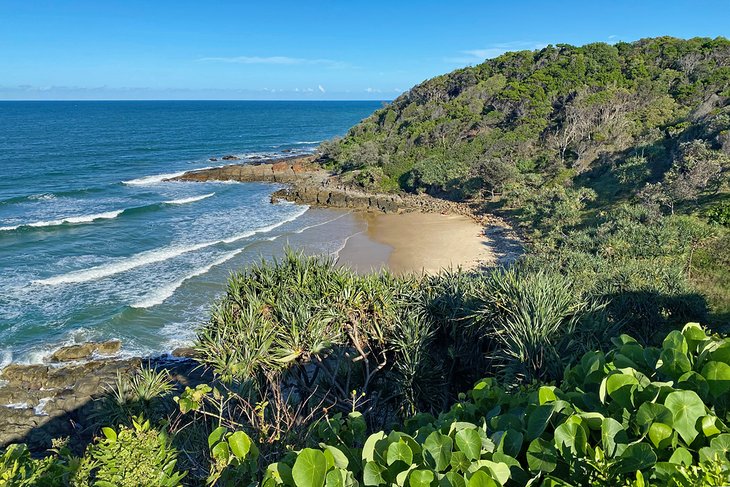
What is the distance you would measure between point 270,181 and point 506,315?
1521 inches

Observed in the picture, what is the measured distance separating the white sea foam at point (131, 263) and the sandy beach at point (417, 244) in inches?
271

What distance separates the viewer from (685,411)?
2.64 m

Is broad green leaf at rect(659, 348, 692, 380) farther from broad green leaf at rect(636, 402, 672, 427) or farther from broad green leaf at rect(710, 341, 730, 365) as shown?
broad green leaf at rect(636, 402, 672, 427)

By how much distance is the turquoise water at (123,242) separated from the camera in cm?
1852

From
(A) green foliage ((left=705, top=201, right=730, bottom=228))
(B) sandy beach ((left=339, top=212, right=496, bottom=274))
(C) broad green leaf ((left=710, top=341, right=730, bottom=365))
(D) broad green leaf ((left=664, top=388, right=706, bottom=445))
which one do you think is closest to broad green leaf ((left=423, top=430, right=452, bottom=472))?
(D) broad green leaf ((left=664, top=388, right=706, bottom=445))

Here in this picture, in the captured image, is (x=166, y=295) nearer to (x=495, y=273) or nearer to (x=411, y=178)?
(x=495, y=273)

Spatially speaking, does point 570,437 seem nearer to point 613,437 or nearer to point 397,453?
point 613,437

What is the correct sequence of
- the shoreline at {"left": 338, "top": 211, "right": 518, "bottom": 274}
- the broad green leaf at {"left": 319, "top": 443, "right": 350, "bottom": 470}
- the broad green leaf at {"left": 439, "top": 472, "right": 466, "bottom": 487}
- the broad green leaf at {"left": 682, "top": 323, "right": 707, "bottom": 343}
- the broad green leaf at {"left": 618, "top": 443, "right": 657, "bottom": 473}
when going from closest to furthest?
the broad green leaf at {"left": 618, "top": 443, "right": 657, "bottom": 473}, the broad green leaf at {"left": 439, "top": 472, "right": 466, "bottom": 487}, the broad green leaf at {"left": 319, "top": 443, "right": 350, "bottom": 470}, the broad green leaf at {"left": 682, "top": 323, "right": 707, "bottom": 343}, the shoreline at {"left": 338, "top": 211, "right": 518, "bottom": 274}

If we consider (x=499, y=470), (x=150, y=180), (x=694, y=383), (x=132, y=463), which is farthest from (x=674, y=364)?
(x=150, y=180)

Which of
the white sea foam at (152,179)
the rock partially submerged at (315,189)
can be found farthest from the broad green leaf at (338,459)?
the white sea foam at (152,179)

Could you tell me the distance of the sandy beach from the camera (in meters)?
22.9

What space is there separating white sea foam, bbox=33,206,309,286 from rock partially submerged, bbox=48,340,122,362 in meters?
6.50

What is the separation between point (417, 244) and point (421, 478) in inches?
929

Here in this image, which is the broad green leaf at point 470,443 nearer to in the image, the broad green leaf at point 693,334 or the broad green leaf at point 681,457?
the broad green leaf at point 681,457
